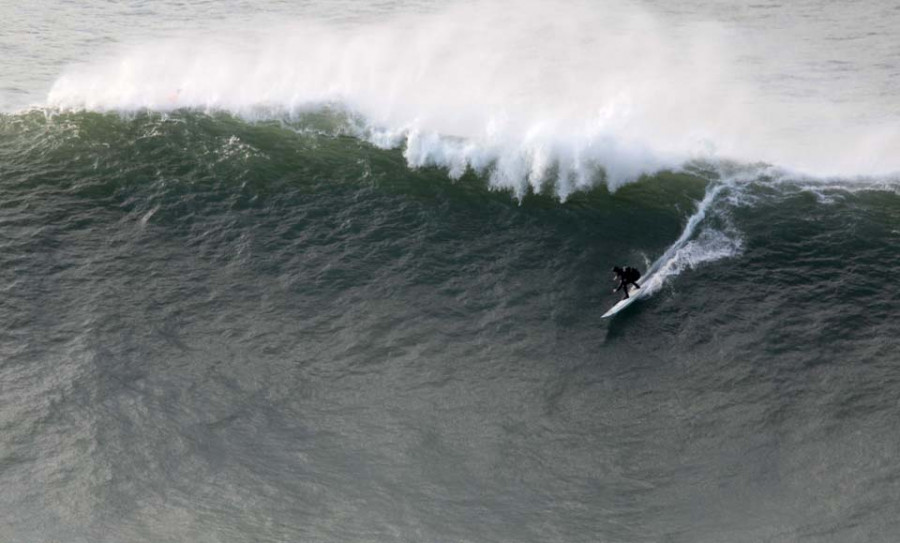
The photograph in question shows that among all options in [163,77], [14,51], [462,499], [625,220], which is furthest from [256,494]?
[14,51]

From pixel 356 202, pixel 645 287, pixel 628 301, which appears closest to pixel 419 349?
pixel 628 301

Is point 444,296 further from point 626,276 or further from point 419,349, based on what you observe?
point 626,276

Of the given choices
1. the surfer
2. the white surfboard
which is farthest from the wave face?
the surfer

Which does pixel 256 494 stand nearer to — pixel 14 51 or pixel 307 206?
pixel 307 206

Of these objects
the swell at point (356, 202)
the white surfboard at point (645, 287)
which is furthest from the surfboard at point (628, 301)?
the swell at point (356, 202)

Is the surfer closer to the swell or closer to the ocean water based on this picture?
the ocean water
